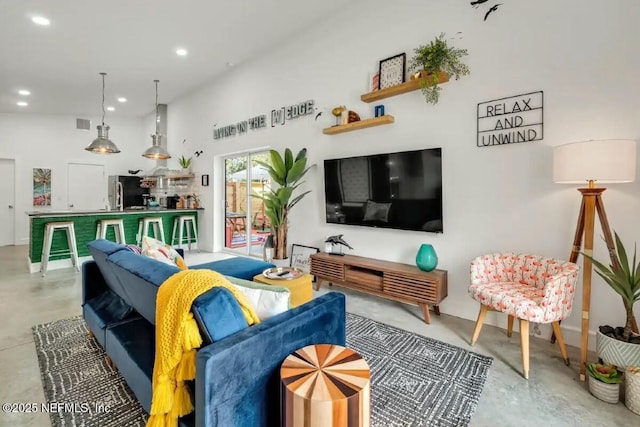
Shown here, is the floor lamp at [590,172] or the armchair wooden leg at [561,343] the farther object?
the armchair wooden leg at [561,343]

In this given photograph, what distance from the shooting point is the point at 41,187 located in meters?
7.44

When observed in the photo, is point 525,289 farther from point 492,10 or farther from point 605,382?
point 492,10

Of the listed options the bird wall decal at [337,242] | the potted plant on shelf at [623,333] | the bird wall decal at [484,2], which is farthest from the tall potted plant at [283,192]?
the potted plant on shelf at [623,333]

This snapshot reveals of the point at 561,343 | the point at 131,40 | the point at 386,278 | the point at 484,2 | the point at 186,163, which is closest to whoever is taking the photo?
the point at 561,343

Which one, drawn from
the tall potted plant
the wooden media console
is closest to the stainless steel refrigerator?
the tall potted plant

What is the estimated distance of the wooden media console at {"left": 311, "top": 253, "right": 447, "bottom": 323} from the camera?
3014mm

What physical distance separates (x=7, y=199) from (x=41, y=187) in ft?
2.20

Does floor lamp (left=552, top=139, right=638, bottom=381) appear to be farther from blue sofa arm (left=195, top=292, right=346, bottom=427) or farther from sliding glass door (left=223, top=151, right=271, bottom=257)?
sliding glass door (left=223, top=151, right=271, bottom=257)

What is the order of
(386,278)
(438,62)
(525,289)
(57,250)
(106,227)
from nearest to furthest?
(525,289), (438,62), (386,278), (57,250), (106,227)

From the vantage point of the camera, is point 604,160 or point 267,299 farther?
point 604,160

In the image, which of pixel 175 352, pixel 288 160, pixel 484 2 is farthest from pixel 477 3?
pixel 175 352

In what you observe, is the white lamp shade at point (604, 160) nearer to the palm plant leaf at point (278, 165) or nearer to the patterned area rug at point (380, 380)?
the patterned area rug at point (380, 380)

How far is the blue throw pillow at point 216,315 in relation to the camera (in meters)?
1.19

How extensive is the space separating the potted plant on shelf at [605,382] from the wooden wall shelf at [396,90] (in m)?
2.69
